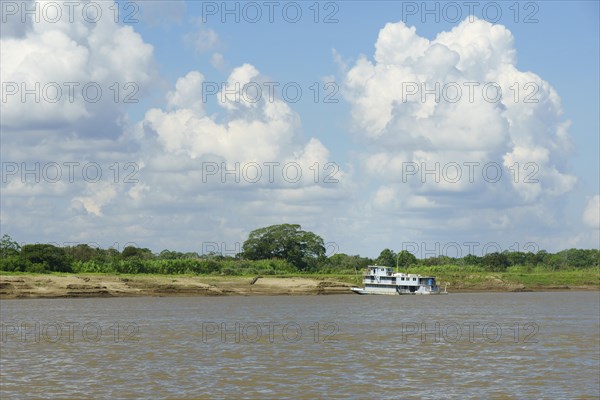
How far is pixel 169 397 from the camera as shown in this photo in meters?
30.8

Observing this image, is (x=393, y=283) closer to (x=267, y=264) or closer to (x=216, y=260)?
(x=267, y=264)

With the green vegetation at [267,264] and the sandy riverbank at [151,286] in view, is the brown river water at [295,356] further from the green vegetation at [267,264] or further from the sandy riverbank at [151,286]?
the green vegetation at [267,264]

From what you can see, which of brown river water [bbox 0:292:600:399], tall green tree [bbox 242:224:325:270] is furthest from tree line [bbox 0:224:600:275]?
brown river water [bbox 0:292:600:399]

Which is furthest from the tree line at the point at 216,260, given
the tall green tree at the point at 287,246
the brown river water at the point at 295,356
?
the brown river water at the point at 295,356

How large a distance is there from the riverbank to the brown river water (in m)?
26.9

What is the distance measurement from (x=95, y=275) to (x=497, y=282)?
270ft

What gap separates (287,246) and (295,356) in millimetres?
122500

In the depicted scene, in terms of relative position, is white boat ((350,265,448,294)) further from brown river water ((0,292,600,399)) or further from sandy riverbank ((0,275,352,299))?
brown river water ((0,292,600,399))

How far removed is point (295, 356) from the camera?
4353cm

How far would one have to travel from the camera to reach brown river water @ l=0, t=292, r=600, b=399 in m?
32.8

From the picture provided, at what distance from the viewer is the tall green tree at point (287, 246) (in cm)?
16525

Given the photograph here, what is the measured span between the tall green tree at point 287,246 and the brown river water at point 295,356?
8609 centimetres

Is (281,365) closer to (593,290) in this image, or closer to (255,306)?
(255,306)

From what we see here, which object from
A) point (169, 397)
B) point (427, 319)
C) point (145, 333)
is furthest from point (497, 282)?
point (169, 397)
